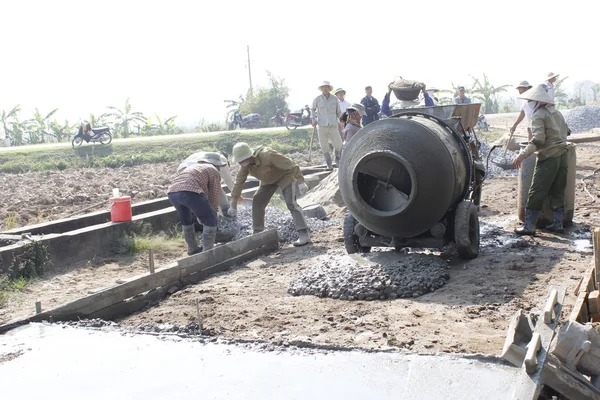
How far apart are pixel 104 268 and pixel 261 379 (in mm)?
4014

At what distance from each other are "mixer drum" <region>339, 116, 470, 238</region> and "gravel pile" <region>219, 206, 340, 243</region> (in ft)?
7.64

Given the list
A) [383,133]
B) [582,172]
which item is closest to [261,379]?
[383,133]

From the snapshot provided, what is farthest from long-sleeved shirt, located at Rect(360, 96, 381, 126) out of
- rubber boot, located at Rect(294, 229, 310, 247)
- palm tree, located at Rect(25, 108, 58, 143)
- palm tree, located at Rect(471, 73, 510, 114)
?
palm tree, located at Rect(471, 73, 510, 114)

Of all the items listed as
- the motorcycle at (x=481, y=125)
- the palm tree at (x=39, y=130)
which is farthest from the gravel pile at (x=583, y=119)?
the palm tree at (x=39, y=130)

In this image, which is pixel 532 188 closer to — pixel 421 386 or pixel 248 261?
pixel 248 261

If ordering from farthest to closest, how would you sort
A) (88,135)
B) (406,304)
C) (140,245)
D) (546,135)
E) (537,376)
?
(88,135), (140,245), (546,135), (406,304), (537,376)

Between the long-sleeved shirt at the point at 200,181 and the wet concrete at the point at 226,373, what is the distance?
109 inches

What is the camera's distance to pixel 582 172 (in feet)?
37.6

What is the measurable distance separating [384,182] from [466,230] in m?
0.89

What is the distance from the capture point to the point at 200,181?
7.29 m

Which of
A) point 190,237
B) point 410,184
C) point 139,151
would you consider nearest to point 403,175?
point 410,184

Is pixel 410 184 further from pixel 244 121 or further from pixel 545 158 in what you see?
pixel 244 121

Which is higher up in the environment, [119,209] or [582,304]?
[119,209]

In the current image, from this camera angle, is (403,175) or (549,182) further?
(549,182)
